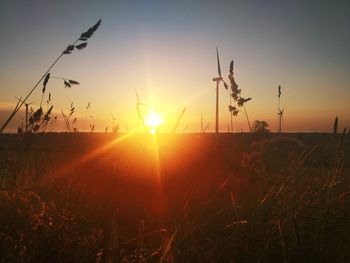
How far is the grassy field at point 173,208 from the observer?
243 centimetres

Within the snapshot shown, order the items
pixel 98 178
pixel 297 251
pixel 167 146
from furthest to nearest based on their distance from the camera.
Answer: pixel 167 146 < pixel 98 178 < pixel 297 251

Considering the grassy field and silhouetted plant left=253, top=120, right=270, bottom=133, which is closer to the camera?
the grassy field

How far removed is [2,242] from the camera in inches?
88.9

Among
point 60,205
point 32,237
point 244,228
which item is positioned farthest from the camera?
point 60,205

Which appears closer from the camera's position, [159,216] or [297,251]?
[297,251]

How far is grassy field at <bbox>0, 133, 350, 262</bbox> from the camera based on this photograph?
7.98ft

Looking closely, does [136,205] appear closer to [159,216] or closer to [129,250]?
[159,216]

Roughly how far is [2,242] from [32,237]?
0.60 feet

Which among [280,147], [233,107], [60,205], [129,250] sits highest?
[233,107]

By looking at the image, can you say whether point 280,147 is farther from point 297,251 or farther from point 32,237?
point 32,237

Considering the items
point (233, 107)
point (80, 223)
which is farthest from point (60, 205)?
point (233, 107)

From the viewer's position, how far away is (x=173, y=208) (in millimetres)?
3947

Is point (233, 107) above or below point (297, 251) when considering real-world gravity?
above

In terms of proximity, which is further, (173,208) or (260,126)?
(260,126)
